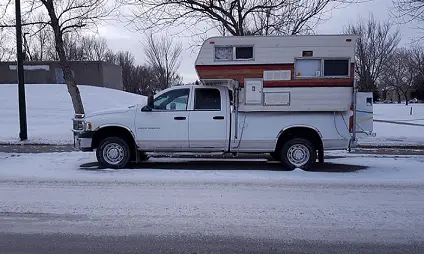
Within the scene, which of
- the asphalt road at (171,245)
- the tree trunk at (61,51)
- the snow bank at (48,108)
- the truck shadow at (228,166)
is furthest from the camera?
the snow bank at (48,108)

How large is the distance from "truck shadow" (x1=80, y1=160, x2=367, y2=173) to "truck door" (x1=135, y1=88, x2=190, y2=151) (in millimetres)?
731

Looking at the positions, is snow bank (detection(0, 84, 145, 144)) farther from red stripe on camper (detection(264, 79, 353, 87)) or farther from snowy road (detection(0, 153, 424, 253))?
red stripe on camper (detection(264, 79, 353, 87))

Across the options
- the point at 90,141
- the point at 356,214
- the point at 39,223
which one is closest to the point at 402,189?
the point at 356,214

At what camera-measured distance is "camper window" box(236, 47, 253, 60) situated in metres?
8.07

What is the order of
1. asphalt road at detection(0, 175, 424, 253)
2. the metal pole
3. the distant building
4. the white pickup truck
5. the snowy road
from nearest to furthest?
asphalt road at detection(0, 175, 424, 253), the snowy road, the white pickup truck, the metal pole, the distant building

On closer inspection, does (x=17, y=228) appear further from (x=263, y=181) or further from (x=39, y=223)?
(x=263, y=181)

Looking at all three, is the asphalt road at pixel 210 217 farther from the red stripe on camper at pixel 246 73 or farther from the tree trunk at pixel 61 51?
the tree trunk at pixel 61 51

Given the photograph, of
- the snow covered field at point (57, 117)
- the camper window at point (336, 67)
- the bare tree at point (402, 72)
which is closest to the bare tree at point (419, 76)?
the bare tree at point (402, 72)

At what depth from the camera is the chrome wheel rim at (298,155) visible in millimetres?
8281

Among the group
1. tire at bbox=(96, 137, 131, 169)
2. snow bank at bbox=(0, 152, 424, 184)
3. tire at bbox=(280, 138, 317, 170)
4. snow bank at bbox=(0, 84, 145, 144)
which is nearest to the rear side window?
snow bank at bbox=(0, 152, 424, 184)

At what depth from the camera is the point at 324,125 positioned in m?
8.16

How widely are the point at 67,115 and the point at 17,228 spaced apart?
67.6 feet

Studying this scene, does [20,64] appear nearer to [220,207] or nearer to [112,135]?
[112,135]

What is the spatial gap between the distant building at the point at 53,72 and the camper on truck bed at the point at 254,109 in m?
30.2
